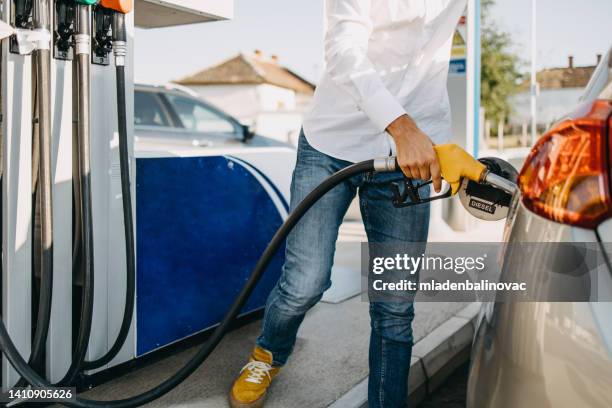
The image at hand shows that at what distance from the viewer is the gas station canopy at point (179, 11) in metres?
2.86

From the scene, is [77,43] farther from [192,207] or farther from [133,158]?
[192,207]

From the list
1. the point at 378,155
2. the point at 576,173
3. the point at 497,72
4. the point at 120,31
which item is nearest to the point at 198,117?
the point at 120,31

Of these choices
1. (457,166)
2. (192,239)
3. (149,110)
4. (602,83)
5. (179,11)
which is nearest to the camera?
(602,83)

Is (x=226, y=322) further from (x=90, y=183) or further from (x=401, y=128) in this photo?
(x=401, y=128)

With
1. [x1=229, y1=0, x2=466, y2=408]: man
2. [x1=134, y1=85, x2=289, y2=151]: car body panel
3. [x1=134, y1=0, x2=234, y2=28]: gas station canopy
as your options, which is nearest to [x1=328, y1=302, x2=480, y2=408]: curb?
[x1=229, y1=0, x2=466, y2=408]: man

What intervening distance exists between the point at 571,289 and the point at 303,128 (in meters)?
1.41

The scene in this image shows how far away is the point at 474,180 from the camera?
74.9 inches

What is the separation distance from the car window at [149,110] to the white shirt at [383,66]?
263 inches

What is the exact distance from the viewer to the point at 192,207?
10.2ft

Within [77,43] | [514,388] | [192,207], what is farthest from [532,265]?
[192,207]

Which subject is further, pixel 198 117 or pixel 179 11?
pixel 198 117

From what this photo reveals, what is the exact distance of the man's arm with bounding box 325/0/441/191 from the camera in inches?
75.8

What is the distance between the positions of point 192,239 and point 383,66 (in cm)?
129

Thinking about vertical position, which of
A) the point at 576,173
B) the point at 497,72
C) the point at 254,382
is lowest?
the point at 254,382
